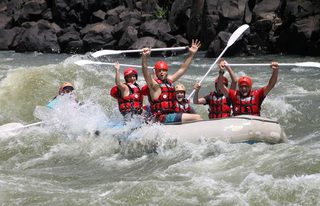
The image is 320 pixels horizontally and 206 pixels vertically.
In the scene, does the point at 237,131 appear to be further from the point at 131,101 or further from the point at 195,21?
the point at 195,21

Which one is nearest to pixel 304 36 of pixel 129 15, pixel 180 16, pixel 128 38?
pixel 180 16

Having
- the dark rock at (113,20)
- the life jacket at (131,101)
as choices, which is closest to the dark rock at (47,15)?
the dark rock at (113,20)

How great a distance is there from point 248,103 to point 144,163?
1.59 m

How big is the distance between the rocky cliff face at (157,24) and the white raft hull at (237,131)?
11.6 meters

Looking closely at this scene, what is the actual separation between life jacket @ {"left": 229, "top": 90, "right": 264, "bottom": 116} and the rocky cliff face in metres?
11.3

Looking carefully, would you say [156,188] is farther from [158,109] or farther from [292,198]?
[158,109]

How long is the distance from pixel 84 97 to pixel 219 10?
1036 centimetres

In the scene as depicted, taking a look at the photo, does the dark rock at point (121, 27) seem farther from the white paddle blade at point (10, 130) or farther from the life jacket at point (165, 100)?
the life jacket at point (165, 100)

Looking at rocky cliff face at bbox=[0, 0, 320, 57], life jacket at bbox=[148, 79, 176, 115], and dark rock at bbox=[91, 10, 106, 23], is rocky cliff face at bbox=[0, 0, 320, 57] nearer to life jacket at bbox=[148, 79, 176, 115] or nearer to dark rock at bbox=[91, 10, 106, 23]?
dark rock at bbox=[91, 10, 106, 23]

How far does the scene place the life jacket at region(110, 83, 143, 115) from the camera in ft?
28.1

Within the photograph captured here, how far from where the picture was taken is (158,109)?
816cm

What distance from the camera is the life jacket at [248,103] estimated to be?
795 cm

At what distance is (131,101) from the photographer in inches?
338

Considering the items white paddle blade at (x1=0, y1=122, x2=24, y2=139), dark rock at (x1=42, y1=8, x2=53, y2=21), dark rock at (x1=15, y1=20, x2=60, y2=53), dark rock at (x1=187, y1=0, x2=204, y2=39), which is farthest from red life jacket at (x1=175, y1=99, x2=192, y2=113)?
dark rock at (x1=42, y1=8, x2=53, y2=21)
